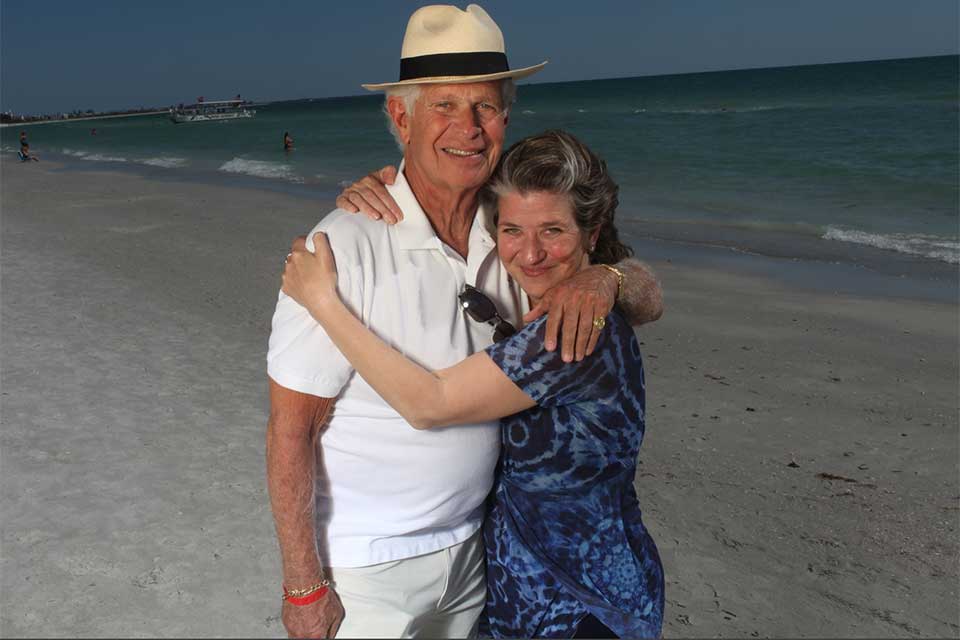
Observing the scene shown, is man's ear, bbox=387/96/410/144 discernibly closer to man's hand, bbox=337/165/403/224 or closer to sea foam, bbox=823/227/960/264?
man's hand, bbox=337/165/403/224

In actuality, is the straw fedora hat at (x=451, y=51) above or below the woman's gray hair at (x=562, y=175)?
above

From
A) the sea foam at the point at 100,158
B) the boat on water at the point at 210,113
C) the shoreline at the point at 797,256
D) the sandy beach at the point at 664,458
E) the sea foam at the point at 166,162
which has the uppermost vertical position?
the boat on water at the point at 210,113

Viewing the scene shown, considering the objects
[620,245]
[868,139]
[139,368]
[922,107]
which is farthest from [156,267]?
[922,107]

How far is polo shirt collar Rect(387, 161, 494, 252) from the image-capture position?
2.27m

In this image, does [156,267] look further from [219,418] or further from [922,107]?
[922,107]

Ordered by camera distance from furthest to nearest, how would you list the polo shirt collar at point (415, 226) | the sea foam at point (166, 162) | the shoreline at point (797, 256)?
the sea foam at point (166, 162) → the shoreline at point (797, 256) → the polo shirt collar at point (415, 226)

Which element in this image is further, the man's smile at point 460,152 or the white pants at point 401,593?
the man's smile at point 460,152

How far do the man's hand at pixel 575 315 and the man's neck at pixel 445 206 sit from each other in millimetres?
437

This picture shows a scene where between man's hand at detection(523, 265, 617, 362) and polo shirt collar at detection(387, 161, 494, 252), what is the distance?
A: 1.16 ft

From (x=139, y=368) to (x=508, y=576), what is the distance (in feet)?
17.3

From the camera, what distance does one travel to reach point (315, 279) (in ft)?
6.82

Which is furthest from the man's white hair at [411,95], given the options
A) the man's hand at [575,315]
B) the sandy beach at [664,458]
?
the sandy beach at [664,458]

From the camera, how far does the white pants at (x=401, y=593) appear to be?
2.21m

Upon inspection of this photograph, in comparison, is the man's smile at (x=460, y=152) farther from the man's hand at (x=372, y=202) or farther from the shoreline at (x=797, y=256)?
the shoreline at (x=797, y=256)
